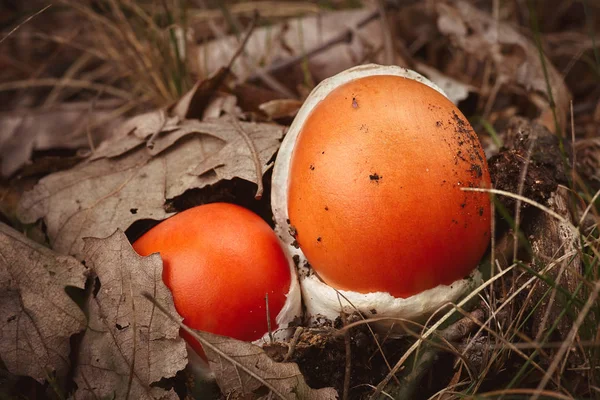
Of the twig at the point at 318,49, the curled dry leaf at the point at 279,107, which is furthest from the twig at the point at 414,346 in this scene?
the twig at the point at 318,49

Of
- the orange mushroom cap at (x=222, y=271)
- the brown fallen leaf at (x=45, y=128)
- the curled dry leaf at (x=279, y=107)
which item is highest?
the curled dry leaf at (x=279, y=107)

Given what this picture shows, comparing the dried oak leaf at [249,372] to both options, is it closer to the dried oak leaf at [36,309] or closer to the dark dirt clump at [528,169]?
the dried oak leaf at [36,309]

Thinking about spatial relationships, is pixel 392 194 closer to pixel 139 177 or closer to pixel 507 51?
pixel 139 177

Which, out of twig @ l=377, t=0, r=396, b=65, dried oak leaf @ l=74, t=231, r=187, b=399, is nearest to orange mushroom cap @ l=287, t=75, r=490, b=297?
dried oak leaf @ l=74, t=231, r=187, b=399

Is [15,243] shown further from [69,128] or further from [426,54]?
[426,54]

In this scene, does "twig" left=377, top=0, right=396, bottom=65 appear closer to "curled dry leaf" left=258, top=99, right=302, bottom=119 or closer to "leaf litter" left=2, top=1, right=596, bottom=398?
"leaf litter" left=2, top=1, right=596, bottom=398

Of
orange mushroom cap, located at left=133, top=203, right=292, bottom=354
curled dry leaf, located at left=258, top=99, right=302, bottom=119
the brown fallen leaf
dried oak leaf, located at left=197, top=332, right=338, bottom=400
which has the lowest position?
the brown fallen leaf

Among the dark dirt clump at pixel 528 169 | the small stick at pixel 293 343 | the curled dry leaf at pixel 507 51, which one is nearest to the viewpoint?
the small stick at pixel 293 343
